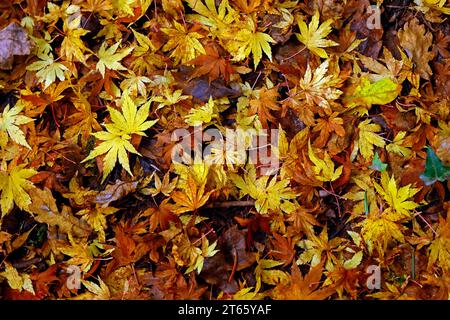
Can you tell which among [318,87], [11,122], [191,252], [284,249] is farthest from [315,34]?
[11,122]

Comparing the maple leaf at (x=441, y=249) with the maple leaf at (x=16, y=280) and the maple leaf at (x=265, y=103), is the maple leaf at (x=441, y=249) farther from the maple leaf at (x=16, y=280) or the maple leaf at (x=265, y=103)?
the maple leaf at (x=16, y=280)

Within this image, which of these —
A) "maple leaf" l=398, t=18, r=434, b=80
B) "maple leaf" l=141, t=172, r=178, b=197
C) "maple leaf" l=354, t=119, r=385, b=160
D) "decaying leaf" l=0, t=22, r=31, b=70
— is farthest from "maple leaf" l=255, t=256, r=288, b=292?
"decaying leaf" l=0, t=22, r=31, b=70

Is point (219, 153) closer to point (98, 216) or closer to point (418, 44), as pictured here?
point (98, 216)

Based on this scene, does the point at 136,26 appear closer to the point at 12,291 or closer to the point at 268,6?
the point at 268,6

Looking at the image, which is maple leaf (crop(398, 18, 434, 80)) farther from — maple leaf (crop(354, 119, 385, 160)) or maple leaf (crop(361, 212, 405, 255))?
maple leaf (crop(361, 212, 405, 255))

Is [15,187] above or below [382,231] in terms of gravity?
above

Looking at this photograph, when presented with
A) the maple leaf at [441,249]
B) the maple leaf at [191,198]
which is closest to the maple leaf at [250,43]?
the maple leaf at [191,198]
